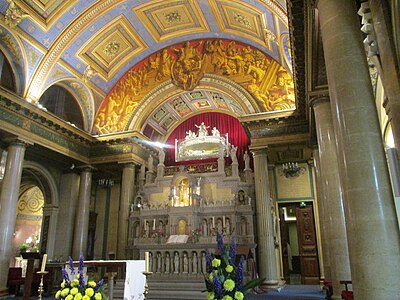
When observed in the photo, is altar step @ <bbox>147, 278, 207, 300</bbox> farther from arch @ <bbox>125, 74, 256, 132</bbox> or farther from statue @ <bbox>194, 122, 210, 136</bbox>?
statue @ <bbox>194, 122, 210, 136</bbox>

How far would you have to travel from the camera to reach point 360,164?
4.12 meters

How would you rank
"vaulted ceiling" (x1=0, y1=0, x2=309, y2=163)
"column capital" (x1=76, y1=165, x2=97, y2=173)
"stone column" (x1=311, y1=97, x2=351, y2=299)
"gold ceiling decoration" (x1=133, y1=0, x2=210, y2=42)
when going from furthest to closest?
"column capital" (x1=76, y1=165, x2=97, y2=173) → "gold ceiling decoration" (x1=133, y1=0, x2=210, y2=42) → "vaulted ceiling" (x1=0, y1=0, x2=309, y2=163) → "stone column" (x1=311, y1=97, x2=351, y2=299)

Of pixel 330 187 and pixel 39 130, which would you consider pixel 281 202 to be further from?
pixel 39 130

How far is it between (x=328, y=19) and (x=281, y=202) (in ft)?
36.4

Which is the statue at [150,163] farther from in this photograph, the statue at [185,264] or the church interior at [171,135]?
the statue at [185,264]

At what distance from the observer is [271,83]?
13117 mm

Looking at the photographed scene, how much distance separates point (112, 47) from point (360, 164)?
11.9 m

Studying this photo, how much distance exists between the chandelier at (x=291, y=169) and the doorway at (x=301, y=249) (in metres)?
1.30

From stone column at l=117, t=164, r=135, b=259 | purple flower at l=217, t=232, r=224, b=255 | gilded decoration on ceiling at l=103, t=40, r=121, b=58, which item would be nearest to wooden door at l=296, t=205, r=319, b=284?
stone column at l=117, t=164, r=135, b=259

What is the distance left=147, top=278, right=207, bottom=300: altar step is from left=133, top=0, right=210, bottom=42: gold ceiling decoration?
962cm

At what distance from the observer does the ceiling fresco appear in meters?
11.3

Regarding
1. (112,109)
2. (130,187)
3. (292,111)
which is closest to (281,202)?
(292,111)

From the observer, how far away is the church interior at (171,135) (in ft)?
34.0

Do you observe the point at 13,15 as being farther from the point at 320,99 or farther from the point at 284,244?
the point at 284,244
